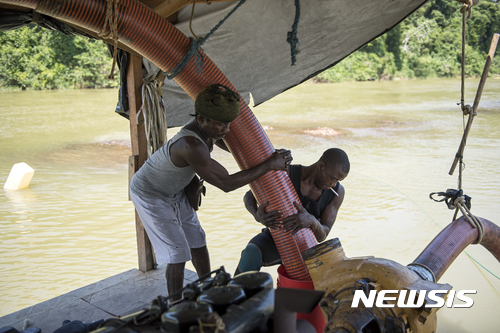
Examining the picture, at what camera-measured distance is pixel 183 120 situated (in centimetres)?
484

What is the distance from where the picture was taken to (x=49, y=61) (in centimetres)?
2566

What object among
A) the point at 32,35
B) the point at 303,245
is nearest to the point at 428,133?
the point at 303,245

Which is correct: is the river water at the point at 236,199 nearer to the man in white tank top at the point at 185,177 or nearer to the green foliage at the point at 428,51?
the man in white tank top at the point at 185,177

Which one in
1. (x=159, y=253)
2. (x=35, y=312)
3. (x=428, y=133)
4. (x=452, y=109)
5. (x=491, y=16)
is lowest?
(x=35, y=312)

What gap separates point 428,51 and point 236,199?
3584cm

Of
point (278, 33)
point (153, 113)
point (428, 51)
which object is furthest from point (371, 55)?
point (153, 113)

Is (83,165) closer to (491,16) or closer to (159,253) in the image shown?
(159,253)

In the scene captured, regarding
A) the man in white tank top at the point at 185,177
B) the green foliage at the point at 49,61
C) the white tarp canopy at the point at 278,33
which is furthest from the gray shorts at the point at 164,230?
the green foliage at the point at 49,61

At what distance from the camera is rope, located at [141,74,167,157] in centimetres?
354

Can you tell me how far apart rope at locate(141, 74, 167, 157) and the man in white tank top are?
2.19ft

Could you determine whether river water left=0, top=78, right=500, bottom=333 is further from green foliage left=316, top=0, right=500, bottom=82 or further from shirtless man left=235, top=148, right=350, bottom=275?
green foliage left=316, top=0, right=500, bottom=82

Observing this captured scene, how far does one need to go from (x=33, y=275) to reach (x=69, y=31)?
8.18ft

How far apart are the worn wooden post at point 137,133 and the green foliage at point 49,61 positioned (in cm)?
2288

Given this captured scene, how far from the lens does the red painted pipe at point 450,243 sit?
2648mm
